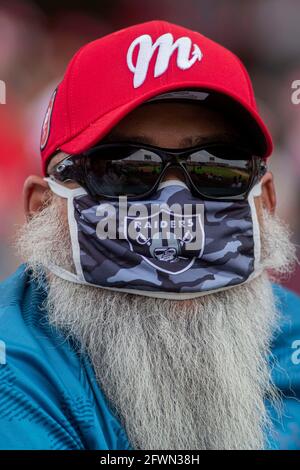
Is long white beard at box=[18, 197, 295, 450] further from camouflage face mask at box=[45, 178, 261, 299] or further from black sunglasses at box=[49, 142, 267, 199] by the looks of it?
black sunglasses at box=[49, 142, 267, 199]

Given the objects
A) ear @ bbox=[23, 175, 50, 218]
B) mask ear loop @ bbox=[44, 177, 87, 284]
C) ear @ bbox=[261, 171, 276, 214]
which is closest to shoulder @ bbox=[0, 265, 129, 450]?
mask ear loop @ bbox=[44, 177, 87, 284]

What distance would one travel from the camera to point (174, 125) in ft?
4.46

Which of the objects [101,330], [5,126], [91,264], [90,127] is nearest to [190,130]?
[90,127]

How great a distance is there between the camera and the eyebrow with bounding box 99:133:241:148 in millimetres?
1324

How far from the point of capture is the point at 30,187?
1.58m

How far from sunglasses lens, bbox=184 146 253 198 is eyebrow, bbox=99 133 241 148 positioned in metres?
0.03

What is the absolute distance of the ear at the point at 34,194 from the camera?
5.05ft

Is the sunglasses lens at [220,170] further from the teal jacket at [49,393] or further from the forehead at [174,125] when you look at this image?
the teal jacket at [49,393]

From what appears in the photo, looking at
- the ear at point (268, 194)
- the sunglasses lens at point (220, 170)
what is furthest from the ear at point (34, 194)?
the ear at point (268, 194)

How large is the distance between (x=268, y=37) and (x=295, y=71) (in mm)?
347

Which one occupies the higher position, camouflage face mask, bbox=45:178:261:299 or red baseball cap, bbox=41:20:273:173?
red baseball cap, bbox=41:20:273:173

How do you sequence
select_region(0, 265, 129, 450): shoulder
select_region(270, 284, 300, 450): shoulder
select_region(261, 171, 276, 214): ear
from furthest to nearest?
1. select_region(261, 171, 276, 214): ear
2. select_region(270, 284, 300, 450): shoulder
3. select_region(0, 265, 129, 450): shoulder

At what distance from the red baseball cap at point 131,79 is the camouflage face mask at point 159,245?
0.19 m

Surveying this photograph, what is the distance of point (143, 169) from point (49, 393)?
58cm
